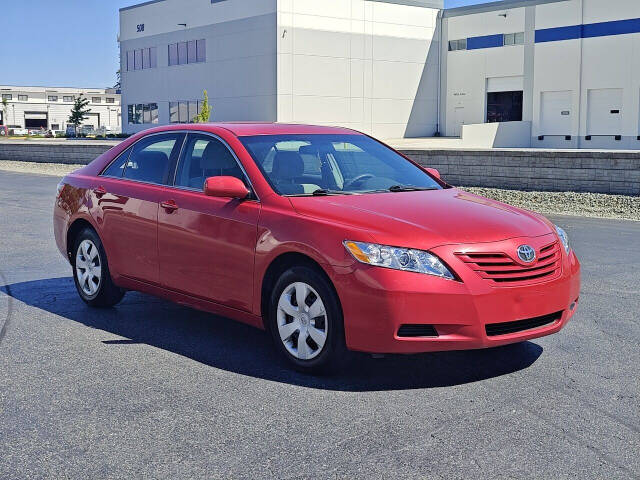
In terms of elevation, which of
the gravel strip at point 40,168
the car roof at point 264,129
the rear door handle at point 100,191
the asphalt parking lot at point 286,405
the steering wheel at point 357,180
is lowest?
the asphalt parking lot at point 286,405

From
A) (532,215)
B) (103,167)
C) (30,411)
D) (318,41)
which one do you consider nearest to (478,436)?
(532,215)

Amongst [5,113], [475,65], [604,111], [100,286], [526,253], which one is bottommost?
[100,286]

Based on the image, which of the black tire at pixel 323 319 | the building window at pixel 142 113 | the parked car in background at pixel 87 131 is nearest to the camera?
the black tire at pixel 323 319

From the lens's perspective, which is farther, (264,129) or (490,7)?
(490,7)

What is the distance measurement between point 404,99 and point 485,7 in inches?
312

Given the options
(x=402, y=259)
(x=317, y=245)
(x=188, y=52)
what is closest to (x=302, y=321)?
(x=317, y=245)

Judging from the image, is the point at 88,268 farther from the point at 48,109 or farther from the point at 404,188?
the point at 48,109

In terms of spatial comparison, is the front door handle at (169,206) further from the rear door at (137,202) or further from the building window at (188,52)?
the building window at (188,52)

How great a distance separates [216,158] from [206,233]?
64 cm

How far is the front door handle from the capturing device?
654cm

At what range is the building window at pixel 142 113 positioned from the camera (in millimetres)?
66562

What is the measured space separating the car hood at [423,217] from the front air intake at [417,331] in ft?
1.52

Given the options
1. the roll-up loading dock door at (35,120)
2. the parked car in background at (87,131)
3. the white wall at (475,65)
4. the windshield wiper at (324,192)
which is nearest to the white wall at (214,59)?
the white wall at (475,65)

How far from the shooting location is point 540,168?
19750 millimetres
